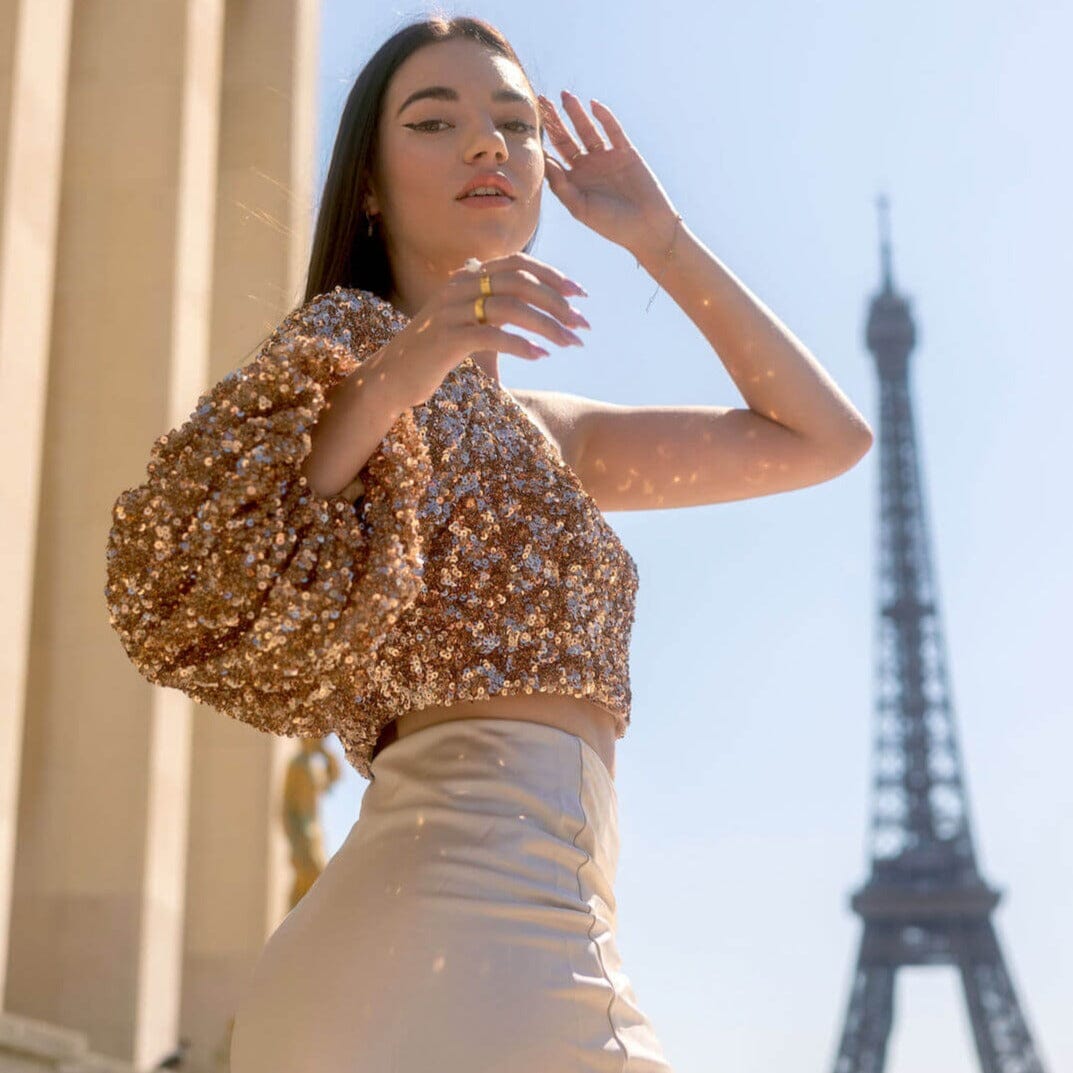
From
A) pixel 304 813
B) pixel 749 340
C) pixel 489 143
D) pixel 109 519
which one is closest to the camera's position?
pixel 489 143

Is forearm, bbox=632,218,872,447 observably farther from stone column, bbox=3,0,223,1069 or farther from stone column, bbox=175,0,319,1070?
stone column, bbox=175,0,319,1070

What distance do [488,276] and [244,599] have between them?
0.42m

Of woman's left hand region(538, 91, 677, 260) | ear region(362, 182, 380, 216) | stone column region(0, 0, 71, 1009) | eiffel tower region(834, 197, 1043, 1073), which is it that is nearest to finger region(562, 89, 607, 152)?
woman's left hand region(538, 91, 677, 260)

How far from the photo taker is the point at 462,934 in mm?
1983

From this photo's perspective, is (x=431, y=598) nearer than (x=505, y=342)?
No

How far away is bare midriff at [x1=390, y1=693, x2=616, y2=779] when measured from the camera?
219cm

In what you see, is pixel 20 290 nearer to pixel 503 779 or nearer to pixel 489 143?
pixel 489 143

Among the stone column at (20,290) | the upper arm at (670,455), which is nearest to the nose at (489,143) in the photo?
the upper arm at (670,455)

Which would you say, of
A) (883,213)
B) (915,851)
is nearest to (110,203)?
(915,851)

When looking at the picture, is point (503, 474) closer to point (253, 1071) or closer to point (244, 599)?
point (244, 599)

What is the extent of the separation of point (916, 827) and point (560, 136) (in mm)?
33448

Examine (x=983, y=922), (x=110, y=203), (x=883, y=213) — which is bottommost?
(x=983, y=922)

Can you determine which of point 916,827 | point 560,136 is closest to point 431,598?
point 560,136

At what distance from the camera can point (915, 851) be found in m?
34.7
